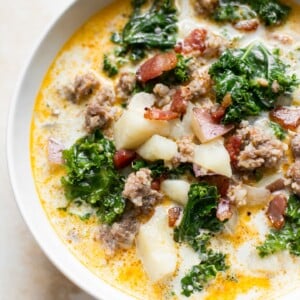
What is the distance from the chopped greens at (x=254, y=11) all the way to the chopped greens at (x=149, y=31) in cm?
36

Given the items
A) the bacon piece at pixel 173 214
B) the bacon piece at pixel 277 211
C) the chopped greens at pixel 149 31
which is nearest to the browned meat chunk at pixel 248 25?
the chopped greens at pixel 149 31

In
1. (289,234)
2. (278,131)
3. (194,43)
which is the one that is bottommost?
(289,234)

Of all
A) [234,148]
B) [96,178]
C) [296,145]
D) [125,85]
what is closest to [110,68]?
[125,85]

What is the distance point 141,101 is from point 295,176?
124 centimetres

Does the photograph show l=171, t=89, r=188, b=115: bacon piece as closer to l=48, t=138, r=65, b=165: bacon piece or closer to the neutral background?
l=48, t=138, r=65, b=165: bacon piece

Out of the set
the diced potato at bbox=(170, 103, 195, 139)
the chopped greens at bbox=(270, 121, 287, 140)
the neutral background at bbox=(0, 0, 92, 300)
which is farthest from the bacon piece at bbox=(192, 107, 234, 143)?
the neutral background at bbox=(0, 0, 92, 300)

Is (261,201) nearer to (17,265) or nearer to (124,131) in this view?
(124,131)

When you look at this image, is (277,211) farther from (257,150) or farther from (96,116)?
(96,116)

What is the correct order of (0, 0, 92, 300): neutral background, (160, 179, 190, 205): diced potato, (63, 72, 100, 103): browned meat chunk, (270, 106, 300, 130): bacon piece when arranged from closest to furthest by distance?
(160, 179, 190, 205): diced potato < (270, 106, 300, 130): bacon piece < (63, 72, 100, 103): browned meat chunk < (0, 0, 92, 300): neutral background

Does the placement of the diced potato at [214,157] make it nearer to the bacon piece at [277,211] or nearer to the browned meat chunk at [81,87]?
the bacon piece at [277,211]

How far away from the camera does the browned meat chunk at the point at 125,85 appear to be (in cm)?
528

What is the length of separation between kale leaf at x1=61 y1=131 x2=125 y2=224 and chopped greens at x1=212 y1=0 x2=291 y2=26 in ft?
4.39

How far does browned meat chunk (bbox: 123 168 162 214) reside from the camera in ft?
16.3

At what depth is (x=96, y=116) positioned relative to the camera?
519 cm
